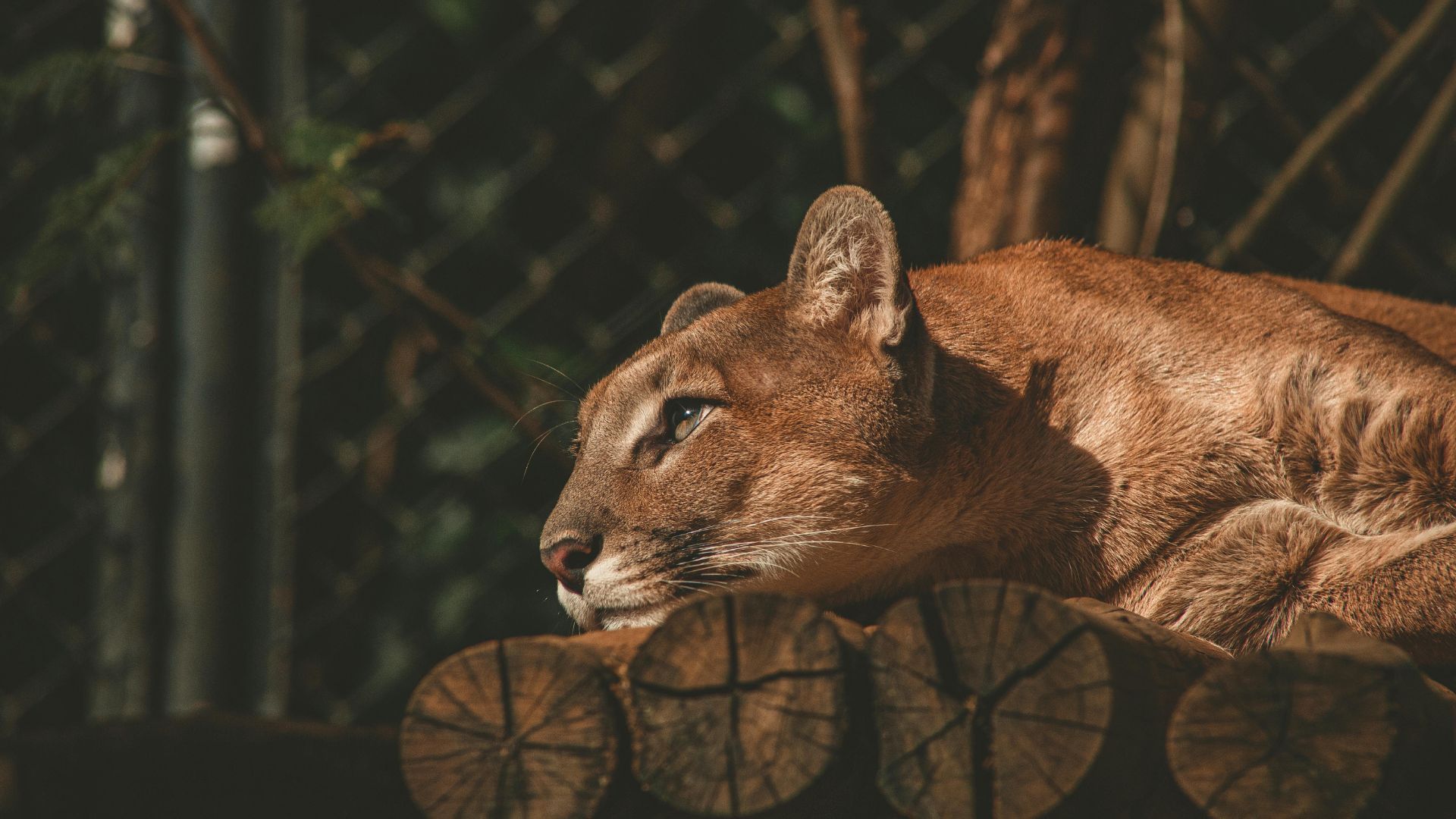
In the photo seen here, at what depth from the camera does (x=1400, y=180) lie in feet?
11.2

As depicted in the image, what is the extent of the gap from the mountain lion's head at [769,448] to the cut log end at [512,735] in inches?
33.8

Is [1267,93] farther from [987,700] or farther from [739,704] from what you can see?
[739,704]

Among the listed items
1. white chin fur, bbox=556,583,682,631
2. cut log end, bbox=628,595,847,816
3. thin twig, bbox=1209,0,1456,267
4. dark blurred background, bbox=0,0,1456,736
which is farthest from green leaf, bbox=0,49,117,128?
thin twig, bbox=1209,0,1456,267

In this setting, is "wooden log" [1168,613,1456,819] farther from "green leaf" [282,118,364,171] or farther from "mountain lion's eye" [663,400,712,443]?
"green leaf" [282,118,364,171]

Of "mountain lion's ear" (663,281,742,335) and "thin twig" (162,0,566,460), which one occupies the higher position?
"thin twig" (162,0,566,460)

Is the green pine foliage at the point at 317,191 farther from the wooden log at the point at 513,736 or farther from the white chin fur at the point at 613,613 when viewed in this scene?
the wooden log at the point at 513,736

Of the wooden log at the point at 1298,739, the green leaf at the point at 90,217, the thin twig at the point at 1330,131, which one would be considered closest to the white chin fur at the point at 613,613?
the wooden log at the point at 1298,739

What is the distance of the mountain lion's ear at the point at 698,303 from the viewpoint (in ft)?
9.96

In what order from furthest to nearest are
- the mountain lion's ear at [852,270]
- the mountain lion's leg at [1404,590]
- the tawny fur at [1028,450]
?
the mountain lion's ear at [852,270] < the tawny fur at [1028,450] < the mountain lion's leg at [1404,590]

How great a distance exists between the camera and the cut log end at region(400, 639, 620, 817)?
56.9 inches

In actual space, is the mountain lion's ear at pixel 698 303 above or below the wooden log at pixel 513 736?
above

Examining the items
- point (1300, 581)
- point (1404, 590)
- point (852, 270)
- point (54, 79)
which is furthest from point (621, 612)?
point (54, 79)

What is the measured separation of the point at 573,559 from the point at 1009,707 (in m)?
1.15

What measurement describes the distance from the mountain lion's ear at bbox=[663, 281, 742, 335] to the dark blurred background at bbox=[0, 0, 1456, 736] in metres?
0.52
